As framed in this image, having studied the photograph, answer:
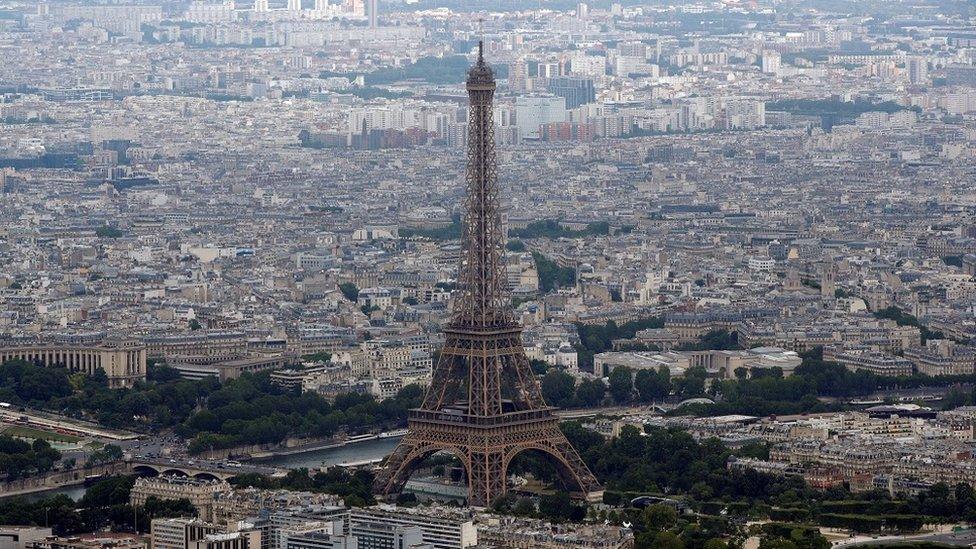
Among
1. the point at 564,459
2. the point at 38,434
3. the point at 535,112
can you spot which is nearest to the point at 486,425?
the point at 564,459

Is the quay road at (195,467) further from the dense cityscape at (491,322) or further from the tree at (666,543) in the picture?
the tree at (666,543)

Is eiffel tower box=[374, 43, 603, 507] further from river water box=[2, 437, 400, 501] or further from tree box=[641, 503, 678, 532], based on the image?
tree box=[641, 503, 678, 532]

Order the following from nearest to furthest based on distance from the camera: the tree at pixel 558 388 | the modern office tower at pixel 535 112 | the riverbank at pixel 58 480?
1. the riverbank at pixel 58 480
2. the tree at pixel 558 388
3. the modern office tower at pixel 535 112

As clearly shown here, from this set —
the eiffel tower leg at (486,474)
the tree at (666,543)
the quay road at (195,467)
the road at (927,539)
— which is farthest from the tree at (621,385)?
the tree at (666,543)

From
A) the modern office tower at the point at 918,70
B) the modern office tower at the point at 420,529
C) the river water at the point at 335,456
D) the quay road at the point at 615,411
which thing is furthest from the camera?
the modern office tower at the point at 918,70

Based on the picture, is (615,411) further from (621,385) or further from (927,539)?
(927,539)

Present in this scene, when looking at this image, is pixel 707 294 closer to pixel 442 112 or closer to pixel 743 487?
pixel 743 487
